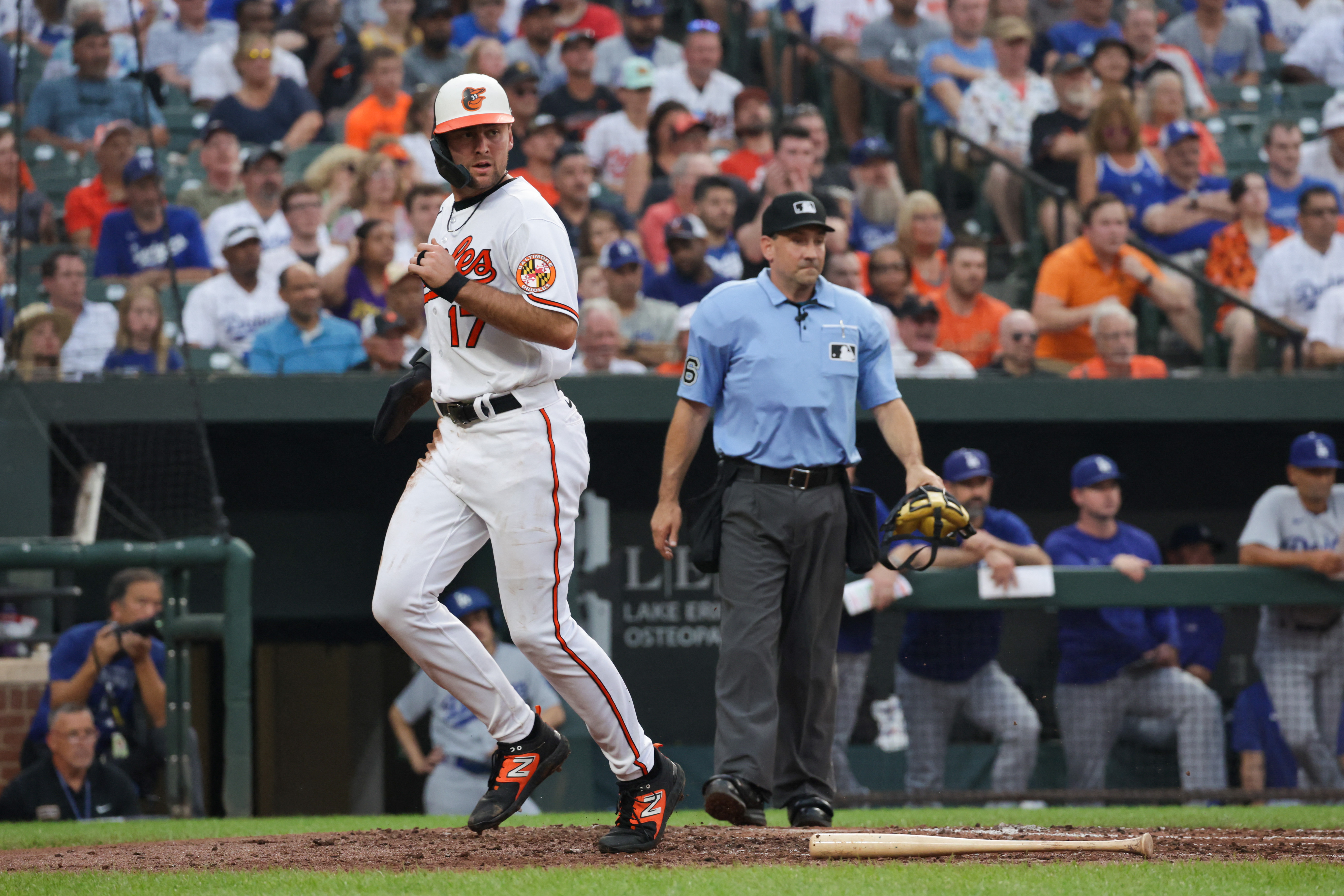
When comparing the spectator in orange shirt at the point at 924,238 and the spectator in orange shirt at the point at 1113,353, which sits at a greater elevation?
the spectator in orange shirt at the point at 924,238

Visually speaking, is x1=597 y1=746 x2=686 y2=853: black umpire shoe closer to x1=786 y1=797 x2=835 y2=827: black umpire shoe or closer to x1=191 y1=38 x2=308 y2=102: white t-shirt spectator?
x1=786 y1=797 x2=835 y2=827: black umpire shoe

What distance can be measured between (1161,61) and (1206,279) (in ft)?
8.33

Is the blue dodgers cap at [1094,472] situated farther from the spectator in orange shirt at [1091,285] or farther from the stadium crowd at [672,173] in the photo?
the spectator in orange shirt at [1091,285]

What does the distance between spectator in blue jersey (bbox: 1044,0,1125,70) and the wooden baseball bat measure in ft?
28.2

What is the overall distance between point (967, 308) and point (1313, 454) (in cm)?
235

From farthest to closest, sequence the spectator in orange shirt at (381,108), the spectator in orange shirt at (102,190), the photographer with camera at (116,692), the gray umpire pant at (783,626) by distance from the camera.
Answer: the spectator in orange shirt at (381,108)
the spectator in orange shirt at (102,190)
the photographer with camera at (116,692)
the gray umpire pant at (783,626)

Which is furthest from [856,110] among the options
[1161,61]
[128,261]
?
[128,261]

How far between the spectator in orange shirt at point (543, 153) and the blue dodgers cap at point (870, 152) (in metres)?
1.78

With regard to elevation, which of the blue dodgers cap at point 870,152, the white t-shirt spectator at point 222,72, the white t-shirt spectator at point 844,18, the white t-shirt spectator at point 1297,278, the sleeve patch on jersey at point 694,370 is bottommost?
the sleeve patch on jersey at point 694,370

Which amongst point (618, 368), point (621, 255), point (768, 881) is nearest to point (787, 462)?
point (768, 881)

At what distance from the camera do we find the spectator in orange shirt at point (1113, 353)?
28.3ft

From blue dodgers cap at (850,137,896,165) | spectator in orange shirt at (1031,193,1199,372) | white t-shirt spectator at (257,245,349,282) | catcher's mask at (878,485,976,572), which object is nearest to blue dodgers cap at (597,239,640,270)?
white t-shirt spectator at (257,245,349,282)

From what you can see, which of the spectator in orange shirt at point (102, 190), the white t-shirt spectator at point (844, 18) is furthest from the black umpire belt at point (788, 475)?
the white t-shirt spectator at point (844, 18)

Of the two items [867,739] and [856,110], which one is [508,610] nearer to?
[867,739]
